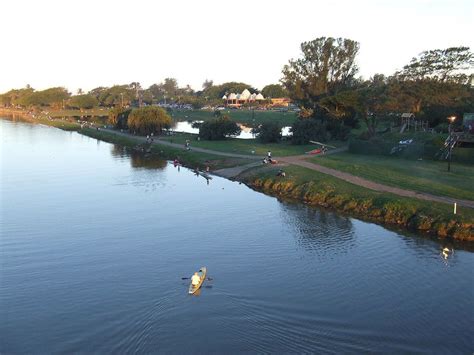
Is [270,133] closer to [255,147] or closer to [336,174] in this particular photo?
[255,147]

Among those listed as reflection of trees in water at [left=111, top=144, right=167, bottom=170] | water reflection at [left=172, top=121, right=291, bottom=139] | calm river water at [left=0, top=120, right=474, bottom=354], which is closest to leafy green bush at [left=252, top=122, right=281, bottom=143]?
water reflection at [left=172, top=121, right=291, bottom=139]

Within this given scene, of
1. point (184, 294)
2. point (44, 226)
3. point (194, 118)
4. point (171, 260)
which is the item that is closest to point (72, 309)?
point (184, 294)

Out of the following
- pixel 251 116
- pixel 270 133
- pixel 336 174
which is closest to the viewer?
pixel 336 174

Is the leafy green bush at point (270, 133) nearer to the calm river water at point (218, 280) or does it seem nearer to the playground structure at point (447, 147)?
the playground structure at point (447, 147)

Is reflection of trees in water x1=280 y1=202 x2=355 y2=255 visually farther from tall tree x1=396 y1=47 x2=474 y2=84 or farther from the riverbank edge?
tall tree x1=396 y1=47 x2=474 y2=84

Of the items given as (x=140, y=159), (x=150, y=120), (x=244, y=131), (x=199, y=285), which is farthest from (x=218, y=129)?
(x=199, y=285)

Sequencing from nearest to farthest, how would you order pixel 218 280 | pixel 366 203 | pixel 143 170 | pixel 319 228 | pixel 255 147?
1. pixel 218 280
2. pixel 319 228
3. pixel 366 203
4. pixel 143 170
5. pixel 255 147
